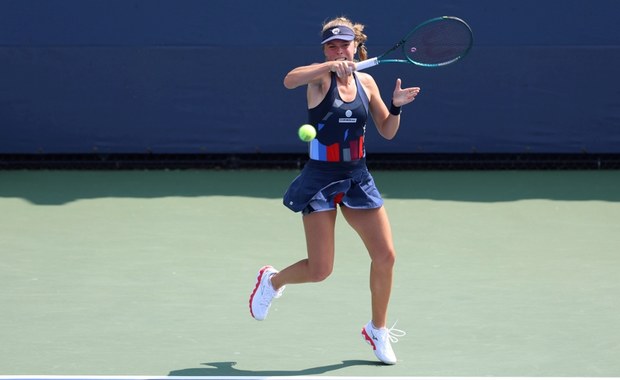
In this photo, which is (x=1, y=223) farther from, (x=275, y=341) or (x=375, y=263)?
(x=375, y=263)

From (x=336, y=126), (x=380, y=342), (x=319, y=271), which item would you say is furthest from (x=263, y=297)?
(x=336, y=126)

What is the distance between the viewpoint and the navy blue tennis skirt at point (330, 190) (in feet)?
19.2

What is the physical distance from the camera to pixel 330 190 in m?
5.87

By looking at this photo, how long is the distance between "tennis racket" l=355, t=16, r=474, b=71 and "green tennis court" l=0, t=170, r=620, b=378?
144cm

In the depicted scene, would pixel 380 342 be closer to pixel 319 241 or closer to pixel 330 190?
pixel 319 241

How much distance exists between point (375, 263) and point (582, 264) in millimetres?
2632

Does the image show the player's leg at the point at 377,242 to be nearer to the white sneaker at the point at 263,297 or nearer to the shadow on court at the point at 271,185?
the white sneaker at the point at 263,297

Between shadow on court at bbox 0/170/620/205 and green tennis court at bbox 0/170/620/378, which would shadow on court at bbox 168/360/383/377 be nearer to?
green tennis court at bbox 0/170/620/378

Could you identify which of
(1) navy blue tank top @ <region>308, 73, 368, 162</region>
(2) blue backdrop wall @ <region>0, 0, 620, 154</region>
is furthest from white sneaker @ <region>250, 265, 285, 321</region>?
(2) blue backdrop wall @ <region>0, 0, 620, 154</region>

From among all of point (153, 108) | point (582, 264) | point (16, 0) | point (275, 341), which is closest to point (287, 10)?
point (153, 108)

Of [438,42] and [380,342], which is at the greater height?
[438,42]

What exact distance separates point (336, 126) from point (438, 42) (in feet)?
3.35

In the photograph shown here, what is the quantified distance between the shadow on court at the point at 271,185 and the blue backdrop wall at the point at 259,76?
259mm

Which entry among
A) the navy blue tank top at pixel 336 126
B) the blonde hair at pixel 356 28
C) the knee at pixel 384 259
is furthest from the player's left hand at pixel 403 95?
the knee at pixel 384 259
